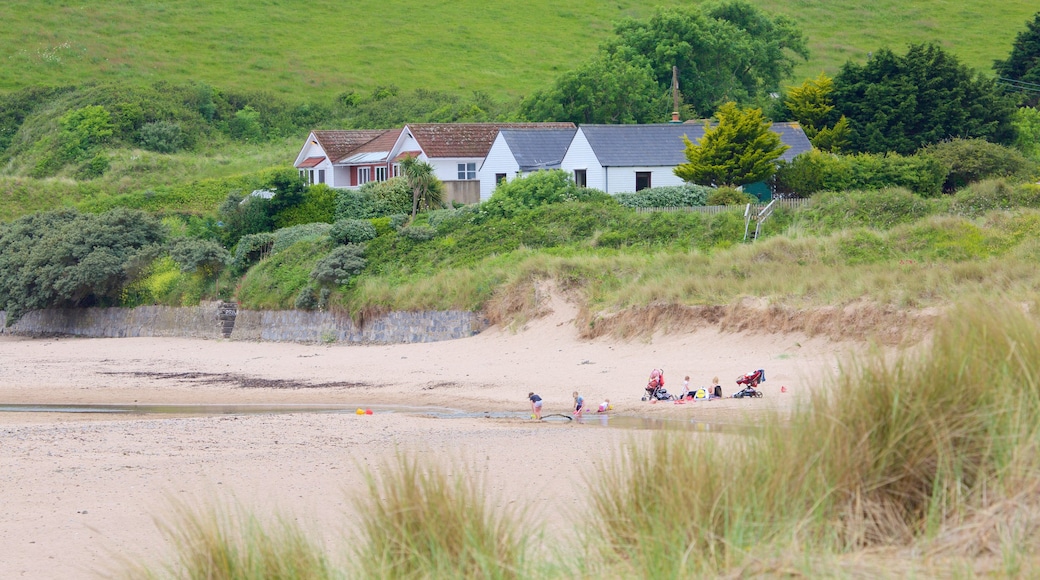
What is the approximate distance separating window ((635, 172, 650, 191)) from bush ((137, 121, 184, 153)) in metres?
31.3

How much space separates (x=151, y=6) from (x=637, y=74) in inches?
2092

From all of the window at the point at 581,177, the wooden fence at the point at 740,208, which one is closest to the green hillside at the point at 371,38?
the window at the point at 581,177

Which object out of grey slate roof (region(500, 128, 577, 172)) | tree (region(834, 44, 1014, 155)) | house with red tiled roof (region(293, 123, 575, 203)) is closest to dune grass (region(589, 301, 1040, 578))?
grey slate roof (region(500, 128, 577, 172))

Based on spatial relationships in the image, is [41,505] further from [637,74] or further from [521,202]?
[637,74]

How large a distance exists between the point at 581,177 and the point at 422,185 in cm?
603

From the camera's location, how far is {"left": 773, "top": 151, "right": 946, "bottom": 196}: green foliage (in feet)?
124

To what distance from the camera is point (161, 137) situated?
6238cm

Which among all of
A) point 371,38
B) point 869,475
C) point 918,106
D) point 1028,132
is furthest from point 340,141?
point 869,475

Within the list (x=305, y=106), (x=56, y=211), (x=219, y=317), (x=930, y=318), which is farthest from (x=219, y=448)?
(x=305, y=106)

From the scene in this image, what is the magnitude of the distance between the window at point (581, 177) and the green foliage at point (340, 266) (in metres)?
11.4

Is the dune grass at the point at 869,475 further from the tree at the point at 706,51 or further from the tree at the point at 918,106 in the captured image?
the tree at the point at 706,51

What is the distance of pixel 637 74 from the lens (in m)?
58.3

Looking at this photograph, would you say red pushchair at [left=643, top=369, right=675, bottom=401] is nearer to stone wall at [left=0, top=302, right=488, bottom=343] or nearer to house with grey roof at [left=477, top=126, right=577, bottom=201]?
stone wall at [left=0, top=302, right=488, bottom=343]

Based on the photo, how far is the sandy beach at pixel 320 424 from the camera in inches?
376
